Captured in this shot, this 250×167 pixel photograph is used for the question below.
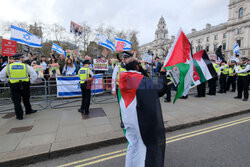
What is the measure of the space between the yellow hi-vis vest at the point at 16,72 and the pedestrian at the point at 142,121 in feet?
13.4

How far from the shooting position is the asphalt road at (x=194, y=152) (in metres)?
2.54

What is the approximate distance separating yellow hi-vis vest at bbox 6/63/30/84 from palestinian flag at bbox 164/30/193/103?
4425mm

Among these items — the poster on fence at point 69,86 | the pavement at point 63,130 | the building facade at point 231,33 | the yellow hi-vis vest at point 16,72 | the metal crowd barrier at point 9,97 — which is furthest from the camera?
the building facade at point 231,33

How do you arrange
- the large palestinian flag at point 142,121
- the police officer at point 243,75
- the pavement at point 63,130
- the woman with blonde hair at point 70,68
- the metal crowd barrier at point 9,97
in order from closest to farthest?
the large palestinian flag at point 142,121, the pavement at point 63,130, the metal crowd barrier at point 9,97, the police officer at point 243,75, the woman with blonde hair at point 70,68

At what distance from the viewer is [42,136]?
336cm

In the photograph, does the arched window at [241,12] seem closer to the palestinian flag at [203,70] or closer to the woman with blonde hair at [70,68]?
the palestinian flag at [203,70]

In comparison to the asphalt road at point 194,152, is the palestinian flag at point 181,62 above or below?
above

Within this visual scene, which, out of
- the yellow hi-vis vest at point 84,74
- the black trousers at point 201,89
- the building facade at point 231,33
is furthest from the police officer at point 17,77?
the building facade at point 231,33

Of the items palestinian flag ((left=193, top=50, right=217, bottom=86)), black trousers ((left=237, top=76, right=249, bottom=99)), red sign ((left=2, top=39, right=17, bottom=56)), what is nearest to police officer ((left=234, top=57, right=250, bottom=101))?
black trousers ((left=237, top=76, right=249, bottom=99))

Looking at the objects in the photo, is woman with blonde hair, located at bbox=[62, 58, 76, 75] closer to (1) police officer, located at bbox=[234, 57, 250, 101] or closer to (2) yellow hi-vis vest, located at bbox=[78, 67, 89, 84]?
(2) yellow hi-vis vest, located at bbox=[78, 67, 89, 84]

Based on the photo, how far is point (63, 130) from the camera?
3.68m

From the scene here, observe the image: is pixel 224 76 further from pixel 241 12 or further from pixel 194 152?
pixel 241 12

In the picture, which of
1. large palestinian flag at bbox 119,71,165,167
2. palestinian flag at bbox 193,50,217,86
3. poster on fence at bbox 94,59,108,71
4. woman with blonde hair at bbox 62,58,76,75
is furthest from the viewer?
poster on fence at bbox 94,59,108,71

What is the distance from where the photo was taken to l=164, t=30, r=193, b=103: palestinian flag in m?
2.59
